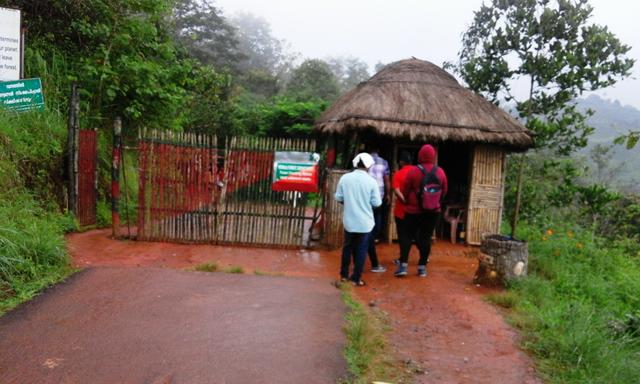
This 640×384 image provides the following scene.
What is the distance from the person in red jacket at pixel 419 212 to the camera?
6086 mm

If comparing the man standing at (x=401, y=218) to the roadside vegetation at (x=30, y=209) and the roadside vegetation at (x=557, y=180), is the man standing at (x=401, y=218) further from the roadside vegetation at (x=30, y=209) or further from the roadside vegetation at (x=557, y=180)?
the roadside vegetation at (x=30, y=209)

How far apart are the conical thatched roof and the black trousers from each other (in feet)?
7.03

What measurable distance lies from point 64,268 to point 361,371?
3.75 meters

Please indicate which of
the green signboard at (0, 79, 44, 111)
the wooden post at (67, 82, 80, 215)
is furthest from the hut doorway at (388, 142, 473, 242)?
the green signboard at (0, 79, 44, 111)

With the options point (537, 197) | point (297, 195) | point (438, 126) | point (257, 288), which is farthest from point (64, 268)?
point (537, 197)

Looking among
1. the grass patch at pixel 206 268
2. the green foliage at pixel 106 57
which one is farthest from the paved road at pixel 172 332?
the green foliage at pixel 106 57

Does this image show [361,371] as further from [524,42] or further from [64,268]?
[524,42]

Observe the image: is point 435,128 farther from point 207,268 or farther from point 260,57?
point 260,57

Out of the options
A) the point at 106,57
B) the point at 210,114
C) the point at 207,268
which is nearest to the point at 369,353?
the point at 207,268

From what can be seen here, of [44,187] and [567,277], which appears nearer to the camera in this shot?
[567,277]

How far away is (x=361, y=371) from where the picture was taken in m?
3.55

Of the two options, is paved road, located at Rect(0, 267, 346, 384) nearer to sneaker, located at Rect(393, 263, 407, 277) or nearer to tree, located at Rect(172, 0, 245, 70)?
sneaker, located at Rect(393, 263, 407, 277)

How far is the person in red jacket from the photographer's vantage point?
6.09 m

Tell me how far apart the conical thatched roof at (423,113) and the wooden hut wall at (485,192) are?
0.39 metres
